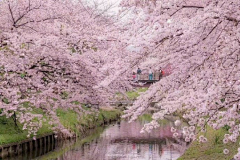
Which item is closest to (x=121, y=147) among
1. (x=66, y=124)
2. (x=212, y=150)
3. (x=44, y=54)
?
(x=66, y=124)

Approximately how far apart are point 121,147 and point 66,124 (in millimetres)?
3961

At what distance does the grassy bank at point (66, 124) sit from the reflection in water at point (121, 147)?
101 cm

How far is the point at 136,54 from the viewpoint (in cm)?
896

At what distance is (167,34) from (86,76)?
20.2 feet

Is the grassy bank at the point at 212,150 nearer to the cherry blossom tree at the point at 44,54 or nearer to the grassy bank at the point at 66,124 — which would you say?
the cherry blossom tree at the point at 44,54

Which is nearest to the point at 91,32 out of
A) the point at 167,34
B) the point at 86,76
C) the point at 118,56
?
the point at 86,76

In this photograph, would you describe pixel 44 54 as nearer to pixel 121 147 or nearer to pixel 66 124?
pixel 121 147

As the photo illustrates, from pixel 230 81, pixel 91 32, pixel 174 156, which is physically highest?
pixel 91 32

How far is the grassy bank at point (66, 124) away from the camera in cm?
1739

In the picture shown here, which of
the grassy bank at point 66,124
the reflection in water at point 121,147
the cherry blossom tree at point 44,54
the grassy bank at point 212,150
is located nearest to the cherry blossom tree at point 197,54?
the cherry blossom tree at point 44,54

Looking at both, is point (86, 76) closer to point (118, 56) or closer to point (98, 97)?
point (98, 97)

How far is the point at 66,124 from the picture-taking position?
896 inches

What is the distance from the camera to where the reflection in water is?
17.8 metres

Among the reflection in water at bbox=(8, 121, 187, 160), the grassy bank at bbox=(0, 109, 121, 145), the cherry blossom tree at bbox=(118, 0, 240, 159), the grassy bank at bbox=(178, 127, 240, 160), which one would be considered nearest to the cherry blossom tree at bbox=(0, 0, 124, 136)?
the grassy bank at bbox=(0, 109, 121, 145)
